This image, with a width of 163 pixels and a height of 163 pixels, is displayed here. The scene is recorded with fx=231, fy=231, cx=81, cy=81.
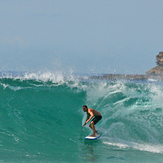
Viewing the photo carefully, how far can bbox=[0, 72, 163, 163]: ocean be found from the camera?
7.68m

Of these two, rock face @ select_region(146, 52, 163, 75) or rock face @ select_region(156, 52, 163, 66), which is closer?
rock face @ select_region(146, 52, 163, 75)

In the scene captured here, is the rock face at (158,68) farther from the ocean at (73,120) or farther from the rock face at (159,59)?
the ocean at (73,120)

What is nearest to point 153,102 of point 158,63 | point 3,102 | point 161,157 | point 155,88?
point 155,88

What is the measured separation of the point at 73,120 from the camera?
11.5 metres

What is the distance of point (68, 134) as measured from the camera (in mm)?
10023

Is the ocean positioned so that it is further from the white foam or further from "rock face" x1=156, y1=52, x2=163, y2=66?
"rock face" x1=156, y1=52, x2=163, y2=66

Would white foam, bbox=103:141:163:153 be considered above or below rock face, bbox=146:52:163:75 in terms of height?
below

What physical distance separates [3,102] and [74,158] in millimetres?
6507

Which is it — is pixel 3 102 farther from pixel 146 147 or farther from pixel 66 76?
pixel 146 147

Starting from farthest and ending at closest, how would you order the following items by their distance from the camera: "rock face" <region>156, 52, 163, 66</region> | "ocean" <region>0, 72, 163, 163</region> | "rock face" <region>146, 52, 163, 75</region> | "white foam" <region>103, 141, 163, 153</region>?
"rock face" <region>156, 52, 163, 66</region>, "rock face" <region>146, 52, 163, 75</region>, "white foam" <region>103, 141, 163, 153</region>, "ocean" <region>0, 72, 163, 163</region>

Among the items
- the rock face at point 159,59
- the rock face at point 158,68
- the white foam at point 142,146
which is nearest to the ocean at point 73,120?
the white foam at point 142,146

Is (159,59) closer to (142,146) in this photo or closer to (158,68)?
(158,68)

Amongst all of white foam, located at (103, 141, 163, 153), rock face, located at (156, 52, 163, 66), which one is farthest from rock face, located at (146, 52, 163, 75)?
white foam, located at (103, 141, 163, 153)

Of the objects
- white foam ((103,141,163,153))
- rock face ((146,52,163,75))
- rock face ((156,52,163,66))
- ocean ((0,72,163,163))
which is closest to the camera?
ocean ((0,72,163,163))
